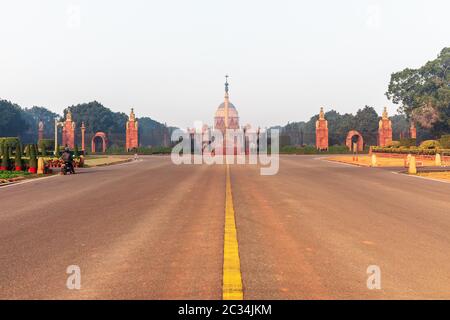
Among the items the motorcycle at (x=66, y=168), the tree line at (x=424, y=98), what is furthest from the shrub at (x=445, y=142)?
the motorcycle at (x=66, y=168)

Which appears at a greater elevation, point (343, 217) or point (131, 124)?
point (131, 124)

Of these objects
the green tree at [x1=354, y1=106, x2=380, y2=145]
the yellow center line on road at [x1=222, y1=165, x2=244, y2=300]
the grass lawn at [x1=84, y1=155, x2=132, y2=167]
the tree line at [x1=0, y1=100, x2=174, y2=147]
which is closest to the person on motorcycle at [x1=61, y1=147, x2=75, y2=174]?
the grass lawn at [x1=84, y1=155, x2=132, y2=167]

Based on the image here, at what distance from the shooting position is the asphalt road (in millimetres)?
4906

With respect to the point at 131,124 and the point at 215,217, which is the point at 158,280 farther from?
the point at 131,124

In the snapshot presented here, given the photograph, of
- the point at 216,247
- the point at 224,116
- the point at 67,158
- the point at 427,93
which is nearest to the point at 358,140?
the point at 427,93

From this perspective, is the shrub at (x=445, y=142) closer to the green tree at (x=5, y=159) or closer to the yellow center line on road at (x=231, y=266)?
the green tree at (x=5, y=159)

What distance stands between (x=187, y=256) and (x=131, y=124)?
75756 mm

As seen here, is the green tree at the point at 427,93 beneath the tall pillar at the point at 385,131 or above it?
Answer: above

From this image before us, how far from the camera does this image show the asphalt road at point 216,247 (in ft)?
16.1

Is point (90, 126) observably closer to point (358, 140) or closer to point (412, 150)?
point (358, 140)

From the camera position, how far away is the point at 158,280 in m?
5.13

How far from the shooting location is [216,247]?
689cm
